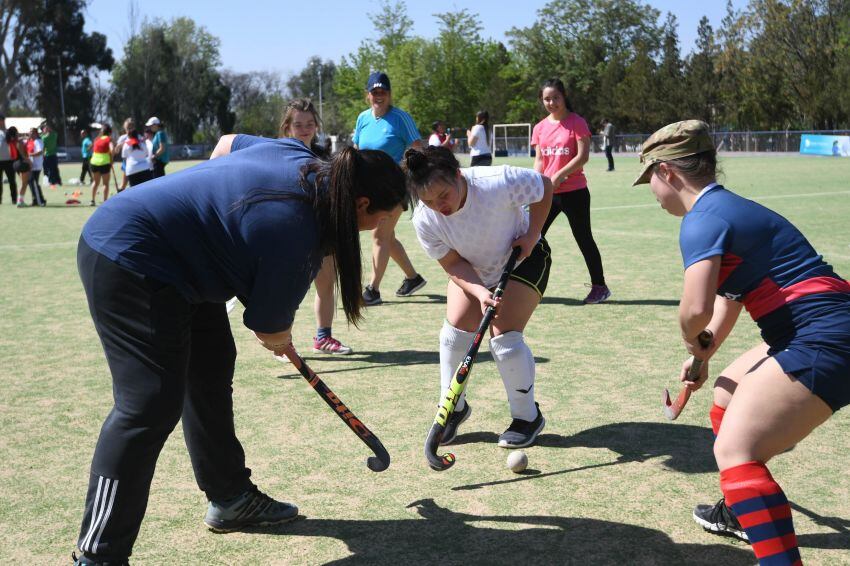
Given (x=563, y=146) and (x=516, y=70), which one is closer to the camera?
(x=563, y=146)

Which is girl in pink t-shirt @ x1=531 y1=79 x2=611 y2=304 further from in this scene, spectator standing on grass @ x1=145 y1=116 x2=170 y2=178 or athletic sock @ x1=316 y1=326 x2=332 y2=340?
spectator standing on grass @ x1=145 y1=116 x2=170 y2=178

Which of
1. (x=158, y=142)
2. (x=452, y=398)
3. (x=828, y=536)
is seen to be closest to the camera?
(x=828, y=536)

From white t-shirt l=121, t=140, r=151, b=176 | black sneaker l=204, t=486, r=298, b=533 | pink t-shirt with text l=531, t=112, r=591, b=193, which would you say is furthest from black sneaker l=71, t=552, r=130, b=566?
white t-shirt l=121, t=140, r=151, b=176

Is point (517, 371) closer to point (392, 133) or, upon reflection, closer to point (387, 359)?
point (387, 359)

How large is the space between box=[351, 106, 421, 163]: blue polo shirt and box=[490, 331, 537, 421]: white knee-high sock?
3819 mm

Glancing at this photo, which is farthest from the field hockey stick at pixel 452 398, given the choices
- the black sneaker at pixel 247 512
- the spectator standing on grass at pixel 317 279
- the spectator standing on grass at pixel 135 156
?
the spectator standing on grass at pixel 135 156

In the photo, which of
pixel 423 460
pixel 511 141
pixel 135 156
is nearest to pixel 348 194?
pixel 423 460

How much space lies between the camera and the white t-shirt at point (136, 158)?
1622 cm

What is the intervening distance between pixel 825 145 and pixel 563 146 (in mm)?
36752

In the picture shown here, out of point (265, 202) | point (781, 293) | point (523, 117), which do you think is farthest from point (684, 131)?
point (523, 117)

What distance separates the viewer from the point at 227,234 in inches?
118

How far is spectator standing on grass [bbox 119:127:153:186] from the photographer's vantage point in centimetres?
1614

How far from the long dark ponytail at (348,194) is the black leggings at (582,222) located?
5533 millimetres

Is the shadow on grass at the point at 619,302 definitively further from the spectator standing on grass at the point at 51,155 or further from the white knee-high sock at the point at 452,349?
the spectator standing on grass at the point at 51,155
